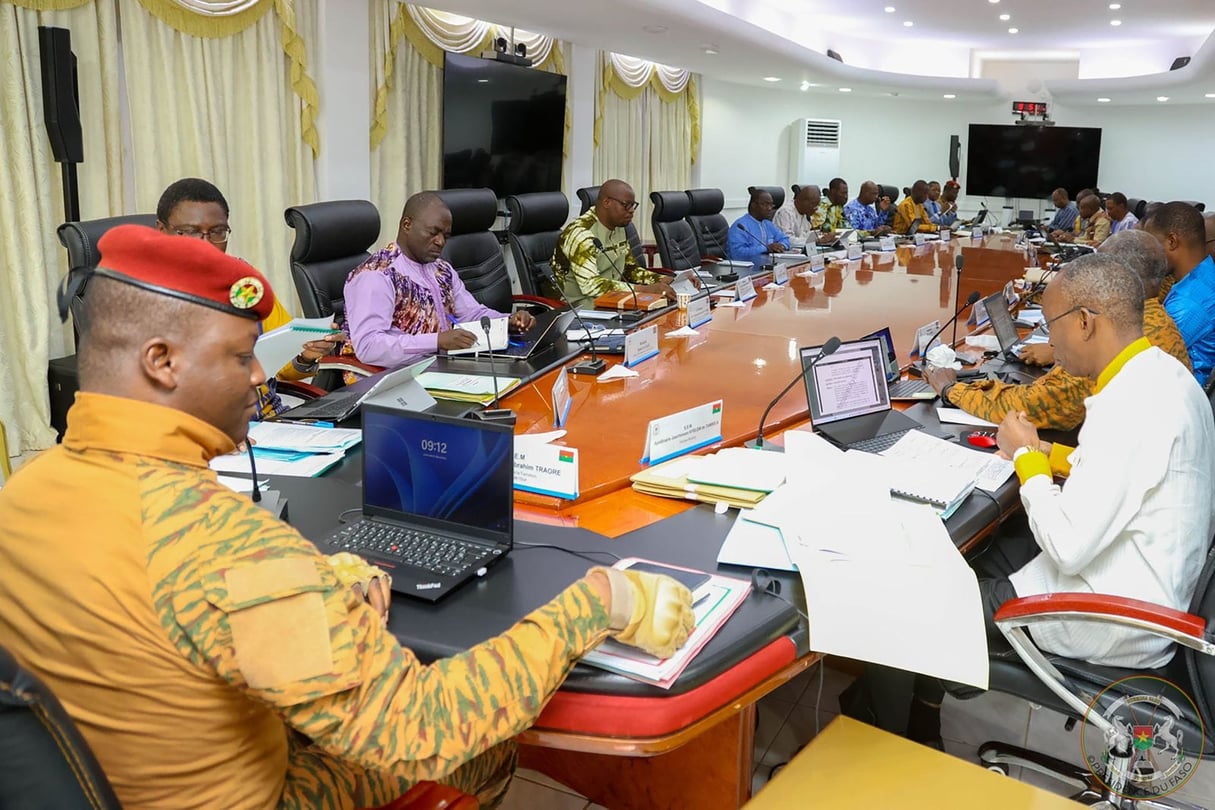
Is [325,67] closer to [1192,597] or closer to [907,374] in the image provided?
[907,374]

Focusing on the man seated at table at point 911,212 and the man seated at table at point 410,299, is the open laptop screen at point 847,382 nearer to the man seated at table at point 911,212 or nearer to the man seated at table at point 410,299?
the man seated at table at point 410,299

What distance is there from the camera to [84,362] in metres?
0.91

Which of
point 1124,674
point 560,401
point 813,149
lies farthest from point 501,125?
point 813,149

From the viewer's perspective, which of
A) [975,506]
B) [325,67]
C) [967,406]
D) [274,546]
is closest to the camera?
[274,546]

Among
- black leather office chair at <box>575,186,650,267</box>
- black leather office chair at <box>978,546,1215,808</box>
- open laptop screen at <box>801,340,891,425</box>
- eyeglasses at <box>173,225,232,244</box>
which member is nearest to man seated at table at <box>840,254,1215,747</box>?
black leather office chair at <box>978,546,1215,808</box>

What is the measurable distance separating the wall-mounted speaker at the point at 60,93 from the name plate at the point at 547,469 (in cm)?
279

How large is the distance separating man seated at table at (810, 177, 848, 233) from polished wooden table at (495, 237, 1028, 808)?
4472 mm

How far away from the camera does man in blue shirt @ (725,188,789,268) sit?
→ 6.41 m

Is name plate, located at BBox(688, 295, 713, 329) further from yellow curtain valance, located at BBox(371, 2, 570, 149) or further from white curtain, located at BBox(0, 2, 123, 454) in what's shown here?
yellow curtain valance, located at BBox(371, 2, 570, 149)

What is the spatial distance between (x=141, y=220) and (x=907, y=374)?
226 centimetres

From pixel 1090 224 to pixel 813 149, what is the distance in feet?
11.2

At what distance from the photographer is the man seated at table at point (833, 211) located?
8.75 metres

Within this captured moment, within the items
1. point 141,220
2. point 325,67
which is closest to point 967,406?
point 141,220

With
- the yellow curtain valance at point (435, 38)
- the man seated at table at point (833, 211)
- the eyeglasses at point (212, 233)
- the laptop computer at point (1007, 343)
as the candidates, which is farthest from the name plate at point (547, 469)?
the man seated at table at point (833, 211)
